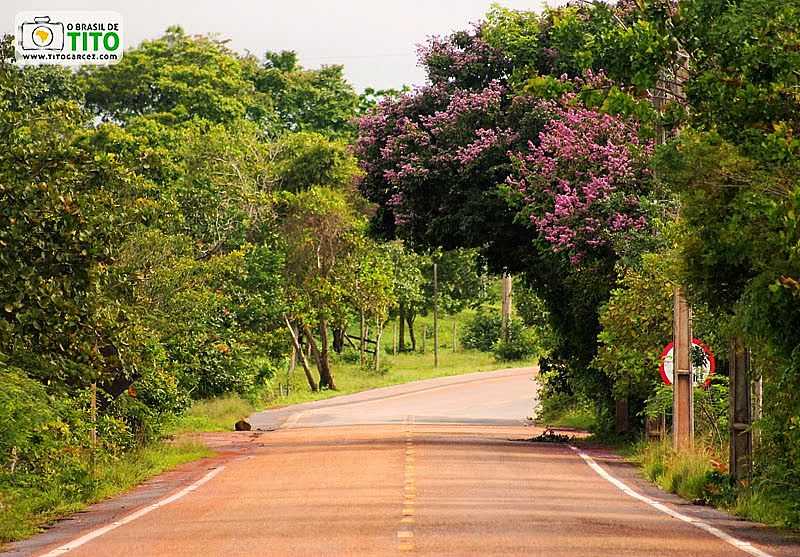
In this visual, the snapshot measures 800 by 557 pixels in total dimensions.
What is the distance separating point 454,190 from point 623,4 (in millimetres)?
5625

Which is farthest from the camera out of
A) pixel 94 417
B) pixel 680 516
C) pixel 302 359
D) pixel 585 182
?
pixel 302 359

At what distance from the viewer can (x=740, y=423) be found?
2217cm

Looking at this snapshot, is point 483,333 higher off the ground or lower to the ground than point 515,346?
higher

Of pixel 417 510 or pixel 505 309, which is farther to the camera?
pixel 505 309

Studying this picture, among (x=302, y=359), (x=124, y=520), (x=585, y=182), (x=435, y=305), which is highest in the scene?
(x=585, y=182)

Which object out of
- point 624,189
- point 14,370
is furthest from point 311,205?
Result: point 14,370

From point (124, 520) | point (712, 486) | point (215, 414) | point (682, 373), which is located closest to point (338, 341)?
point (215, 414)

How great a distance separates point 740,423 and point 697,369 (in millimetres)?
7212

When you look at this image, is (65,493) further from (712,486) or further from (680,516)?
(712,486)

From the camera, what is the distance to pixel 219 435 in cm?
4259

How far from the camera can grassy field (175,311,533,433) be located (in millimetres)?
48209

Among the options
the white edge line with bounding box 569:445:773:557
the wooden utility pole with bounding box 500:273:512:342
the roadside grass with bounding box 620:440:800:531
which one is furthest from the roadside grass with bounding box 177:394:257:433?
the wooden utility pole with bounding box 500:273:512:342

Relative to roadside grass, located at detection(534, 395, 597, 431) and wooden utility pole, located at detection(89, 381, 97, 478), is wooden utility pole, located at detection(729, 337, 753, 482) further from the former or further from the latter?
roadside grass, located at detection(534, 395, 597, 431)

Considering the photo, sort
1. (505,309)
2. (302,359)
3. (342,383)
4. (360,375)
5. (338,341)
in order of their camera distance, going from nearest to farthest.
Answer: (302,359) → (342,383) → (360,375) → (338,341) → (505,309)
